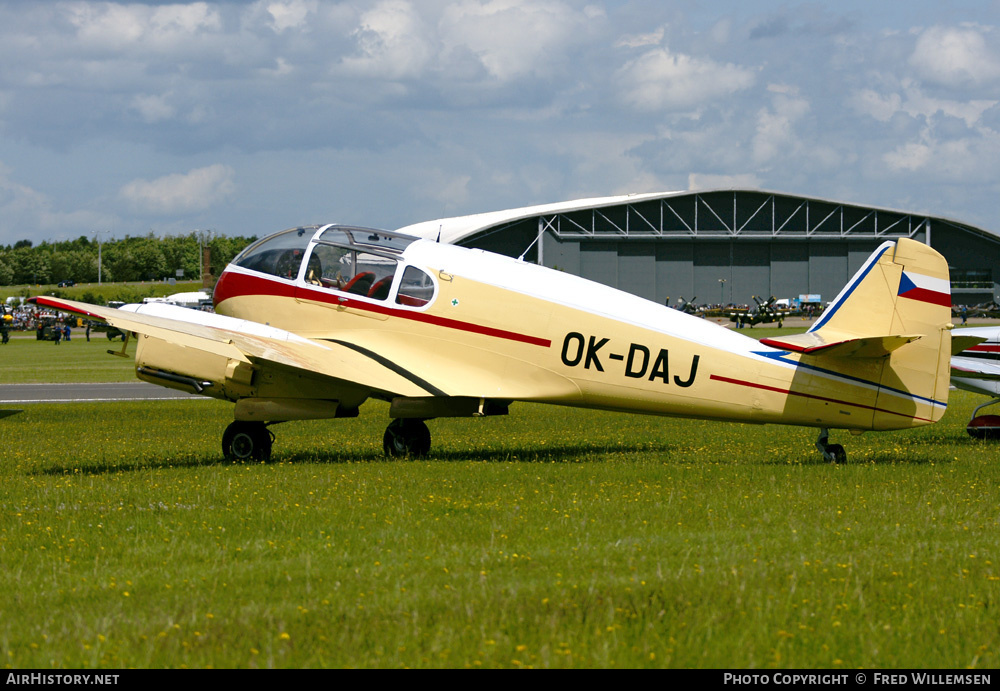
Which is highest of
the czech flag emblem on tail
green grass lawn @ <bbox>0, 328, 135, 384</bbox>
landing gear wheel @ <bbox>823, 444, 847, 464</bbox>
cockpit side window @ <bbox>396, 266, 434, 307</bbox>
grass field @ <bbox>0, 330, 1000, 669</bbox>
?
the czech flag emblem on tail

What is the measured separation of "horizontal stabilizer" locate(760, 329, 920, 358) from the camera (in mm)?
12898

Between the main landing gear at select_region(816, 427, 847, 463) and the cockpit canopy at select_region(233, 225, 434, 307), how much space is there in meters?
6.10

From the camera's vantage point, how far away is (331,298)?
14922 millimetres

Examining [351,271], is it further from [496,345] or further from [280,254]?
[496,345]

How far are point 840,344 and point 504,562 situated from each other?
23.5ft

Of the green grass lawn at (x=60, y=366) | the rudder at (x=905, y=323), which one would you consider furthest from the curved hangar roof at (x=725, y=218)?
the rudder at (x=905, y=323)

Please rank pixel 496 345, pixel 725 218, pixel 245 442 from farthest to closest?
pixel 725 218, pixel 245 442, pixel 496 345

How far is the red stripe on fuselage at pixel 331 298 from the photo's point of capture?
14.4 m

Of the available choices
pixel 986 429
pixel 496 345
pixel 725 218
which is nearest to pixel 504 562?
pixel 496 345

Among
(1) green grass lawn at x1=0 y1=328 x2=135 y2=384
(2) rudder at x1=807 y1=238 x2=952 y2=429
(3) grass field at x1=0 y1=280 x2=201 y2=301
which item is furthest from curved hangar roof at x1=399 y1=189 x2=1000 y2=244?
(2) rudder at x1=807 y1=238 x2=952 y2=429

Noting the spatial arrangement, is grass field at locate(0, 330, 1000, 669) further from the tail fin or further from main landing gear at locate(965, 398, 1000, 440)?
main landing gear at locate(965, 398, 1000, 440)

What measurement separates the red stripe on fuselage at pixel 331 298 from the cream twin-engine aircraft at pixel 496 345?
0.02m
